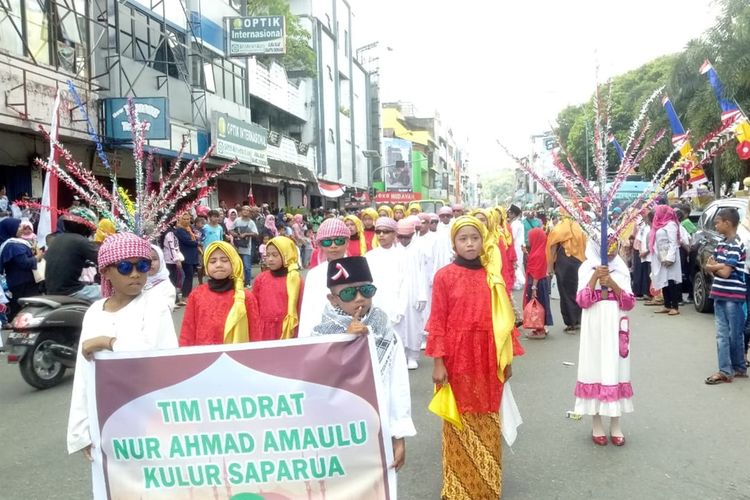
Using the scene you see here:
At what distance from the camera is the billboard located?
70188 mm

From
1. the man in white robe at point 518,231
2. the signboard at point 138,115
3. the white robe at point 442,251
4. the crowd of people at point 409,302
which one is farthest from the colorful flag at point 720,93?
the signboard at point 138,115

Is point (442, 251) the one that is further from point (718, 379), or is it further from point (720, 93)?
point (720, 93)

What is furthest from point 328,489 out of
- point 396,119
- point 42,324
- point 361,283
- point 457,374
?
point 396,119

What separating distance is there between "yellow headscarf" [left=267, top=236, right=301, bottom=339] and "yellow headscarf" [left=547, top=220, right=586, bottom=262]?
17.1 ft

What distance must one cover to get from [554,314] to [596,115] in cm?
768

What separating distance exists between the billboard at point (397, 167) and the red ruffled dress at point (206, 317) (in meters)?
64.4

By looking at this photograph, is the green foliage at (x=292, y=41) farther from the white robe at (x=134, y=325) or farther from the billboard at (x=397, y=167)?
the billboard at (x=397, y=167)

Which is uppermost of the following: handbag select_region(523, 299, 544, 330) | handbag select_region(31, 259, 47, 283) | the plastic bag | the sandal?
handbag select_region(31, 259, 47, 283)

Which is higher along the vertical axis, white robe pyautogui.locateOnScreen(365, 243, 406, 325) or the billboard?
Answer: the billboard

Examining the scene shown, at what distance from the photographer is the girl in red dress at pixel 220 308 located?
462 cm

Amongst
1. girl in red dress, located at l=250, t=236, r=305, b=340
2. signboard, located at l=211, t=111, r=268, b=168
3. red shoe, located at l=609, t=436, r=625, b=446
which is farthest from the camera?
signboard, located at l=211, t=111, r=268, b=168

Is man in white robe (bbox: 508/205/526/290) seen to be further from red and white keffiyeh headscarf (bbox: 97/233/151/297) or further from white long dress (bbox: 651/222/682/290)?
red and white keffiyeh headscarf (bbox: 97/233/151/297)

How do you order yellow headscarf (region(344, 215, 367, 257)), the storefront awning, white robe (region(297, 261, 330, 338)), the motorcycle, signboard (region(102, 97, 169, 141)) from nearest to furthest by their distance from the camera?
white robe (region(297, 261, 330, 338)) → the motorcycle → yellow headscarf (region(344, 215, 367, 257)) → signboard (region(102, 97, 169, 141)) → the storefront awning

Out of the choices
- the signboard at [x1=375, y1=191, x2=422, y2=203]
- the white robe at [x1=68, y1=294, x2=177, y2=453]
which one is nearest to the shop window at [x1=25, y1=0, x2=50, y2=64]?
the white robe at [x1=68, y1=294, x2=177, y2=453]
